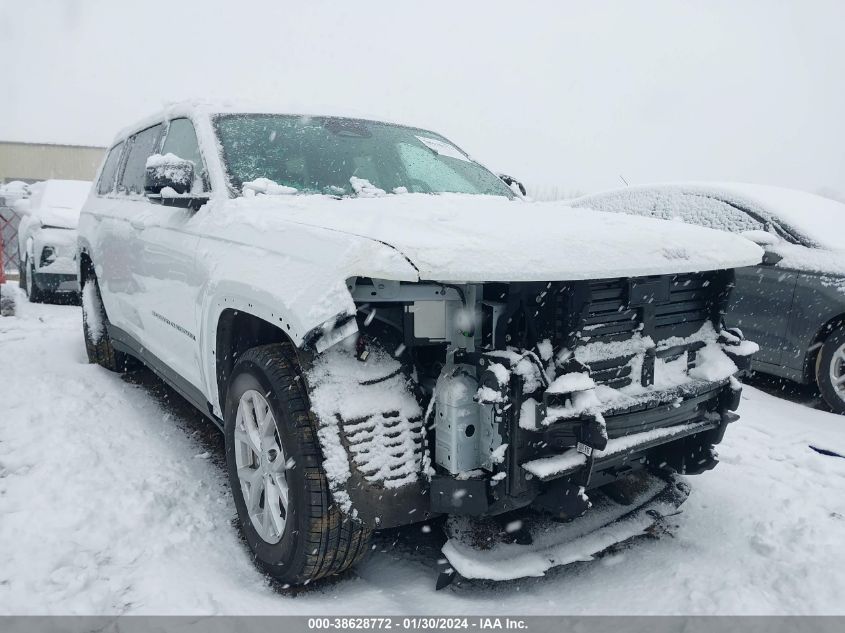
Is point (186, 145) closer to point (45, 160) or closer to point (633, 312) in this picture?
point (633, 312)

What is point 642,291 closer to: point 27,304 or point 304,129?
Result: point 304,129

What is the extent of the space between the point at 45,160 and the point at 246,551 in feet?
113

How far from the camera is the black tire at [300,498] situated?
209 cm

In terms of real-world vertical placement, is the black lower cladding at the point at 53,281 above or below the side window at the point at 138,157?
below

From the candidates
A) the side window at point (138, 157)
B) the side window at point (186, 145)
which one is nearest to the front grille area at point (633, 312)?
the side window at point (186, 145)

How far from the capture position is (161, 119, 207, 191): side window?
3023 mm

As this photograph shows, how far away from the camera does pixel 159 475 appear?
10.2ft

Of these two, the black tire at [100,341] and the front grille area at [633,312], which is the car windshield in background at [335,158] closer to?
the front grille area at [633,312]

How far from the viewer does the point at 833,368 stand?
445 cm

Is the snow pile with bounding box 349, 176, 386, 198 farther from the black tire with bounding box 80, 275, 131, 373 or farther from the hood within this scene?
the hood

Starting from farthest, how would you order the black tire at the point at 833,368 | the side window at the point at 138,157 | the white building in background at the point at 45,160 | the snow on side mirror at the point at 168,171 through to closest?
1. the white building in background at the point at 45,160
2. the black tire at the point at 833,368
3. the side window at the point at 138,157
4. the snow on side mirror at the point at 168,171

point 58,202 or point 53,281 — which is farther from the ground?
point 58,202

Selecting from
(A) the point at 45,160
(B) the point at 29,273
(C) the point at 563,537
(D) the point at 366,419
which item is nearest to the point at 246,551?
(D) the point at 366,419

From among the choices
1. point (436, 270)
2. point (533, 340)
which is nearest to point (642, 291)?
point (533, 340)
